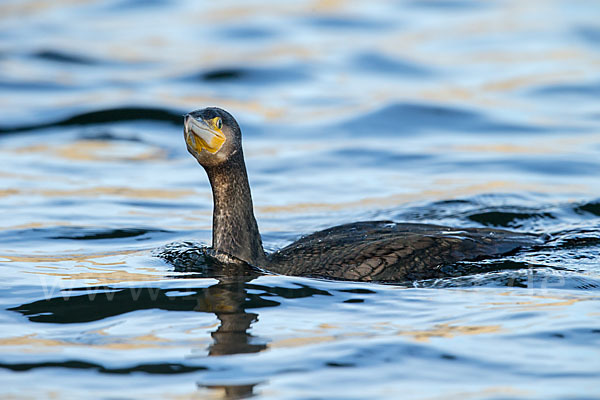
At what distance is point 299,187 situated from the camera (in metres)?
10.4

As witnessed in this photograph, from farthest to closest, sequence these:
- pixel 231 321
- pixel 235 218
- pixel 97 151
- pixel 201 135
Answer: pixel 97 151 < pixel 235 218 < pixel 201 135 < pixel 231 321

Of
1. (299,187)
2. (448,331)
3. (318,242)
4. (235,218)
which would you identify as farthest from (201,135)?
(299,187)

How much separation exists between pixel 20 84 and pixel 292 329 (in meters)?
11.7

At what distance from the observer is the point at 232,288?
20.9 feet

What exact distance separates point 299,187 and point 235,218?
3.53 metres

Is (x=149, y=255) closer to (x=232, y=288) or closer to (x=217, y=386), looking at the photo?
(x=232, y=288)

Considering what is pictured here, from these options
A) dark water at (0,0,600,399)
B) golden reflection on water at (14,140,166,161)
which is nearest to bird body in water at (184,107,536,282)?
dark water at (0,0,600,399)

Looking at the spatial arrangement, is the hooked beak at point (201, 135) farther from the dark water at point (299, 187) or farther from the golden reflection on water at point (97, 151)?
the golden reflection on water at point (97, 151)

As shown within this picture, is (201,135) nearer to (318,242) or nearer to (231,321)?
(318,242)

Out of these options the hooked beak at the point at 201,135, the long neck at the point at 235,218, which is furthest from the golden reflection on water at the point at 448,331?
the hooked beak at the point at 201,135

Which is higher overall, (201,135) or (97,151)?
(97,151)

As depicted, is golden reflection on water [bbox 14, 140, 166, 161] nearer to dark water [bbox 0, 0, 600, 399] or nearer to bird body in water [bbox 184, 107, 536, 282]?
dark water [bbox 0, 0, 600, 399]

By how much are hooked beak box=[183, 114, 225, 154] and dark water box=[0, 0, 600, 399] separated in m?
0.84

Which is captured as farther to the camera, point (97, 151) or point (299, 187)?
point (97, 151)
